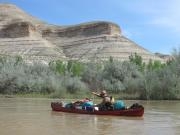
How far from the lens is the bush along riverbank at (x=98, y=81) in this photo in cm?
4341

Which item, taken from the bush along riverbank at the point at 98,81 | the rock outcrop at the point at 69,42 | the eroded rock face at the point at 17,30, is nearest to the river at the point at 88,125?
the bush along riverbank at the point at 98,81

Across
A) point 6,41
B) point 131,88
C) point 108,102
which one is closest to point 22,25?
point 6,41

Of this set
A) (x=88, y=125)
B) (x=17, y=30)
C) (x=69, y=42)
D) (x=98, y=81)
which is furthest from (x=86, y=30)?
(x=88, y=125)

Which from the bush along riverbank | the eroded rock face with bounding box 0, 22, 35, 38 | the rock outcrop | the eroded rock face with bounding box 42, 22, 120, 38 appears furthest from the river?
the eroded rock face with bounding box 0, 22, 35, 38

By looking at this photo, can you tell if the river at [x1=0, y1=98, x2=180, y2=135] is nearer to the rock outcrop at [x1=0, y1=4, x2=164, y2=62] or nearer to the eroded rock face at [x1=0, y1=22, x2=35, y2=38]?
the rock outcrop at [x1=0, y1=4, x2=164, y2=62]

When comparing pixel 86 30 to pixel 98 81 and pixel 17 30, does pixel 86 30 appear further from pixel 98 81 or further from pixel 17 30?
pixel 98 81

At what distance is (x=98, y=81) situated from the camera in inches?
2135

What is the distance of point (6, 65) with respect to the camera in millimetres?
56844

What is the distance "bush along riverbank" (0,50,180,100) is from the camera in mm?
43406

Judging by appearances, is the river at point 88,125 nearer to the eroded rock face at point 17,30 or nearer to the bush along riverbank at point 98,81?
the bush along riverbank at point 98,81

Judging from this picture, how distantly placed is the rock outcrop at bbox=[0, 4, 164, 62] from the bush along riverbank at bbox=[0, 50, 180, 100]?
35.6m

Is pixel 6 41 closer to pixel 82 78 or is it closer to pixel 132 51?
pixel 132 51

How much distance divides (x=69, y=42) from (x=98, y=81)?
95.1 m

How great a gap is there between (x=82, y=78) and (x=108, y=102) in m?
32.6
